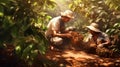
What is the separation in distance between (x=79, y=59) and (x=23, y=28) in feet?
8.31

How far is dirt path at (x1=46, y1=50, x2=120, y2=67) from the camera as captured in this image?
5578mm

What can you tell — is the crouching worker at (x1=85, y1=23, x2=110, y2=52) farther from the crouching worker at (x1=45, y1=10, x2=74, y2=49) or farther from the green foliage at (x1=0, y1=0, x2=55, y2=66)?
the green foliage at (x1=0, y1=0, x2=55, y2=66)

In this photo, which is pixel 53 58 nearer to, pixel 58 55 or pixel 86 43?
pixel 58 55

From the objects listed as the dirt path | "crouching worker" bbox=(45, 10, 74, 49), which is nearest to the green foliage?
the dirt path

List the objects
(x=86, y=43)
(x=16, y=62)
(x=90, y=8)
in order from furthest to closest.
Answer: (x=90, y=8)
(x=86, y=43)
(x=16, y=62)

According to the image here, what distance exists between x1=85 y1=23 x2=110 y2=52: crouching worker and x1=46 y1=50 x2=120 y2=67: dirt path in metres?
0.40

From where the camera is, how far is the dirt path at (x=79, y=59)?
→ 558cm

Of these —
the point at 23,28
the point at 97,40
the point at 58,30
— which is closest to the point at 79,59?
the point at 97,40

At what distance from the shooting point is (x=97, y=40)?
704 centimetres

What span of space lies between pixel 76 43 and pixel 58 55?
1630 millimetres

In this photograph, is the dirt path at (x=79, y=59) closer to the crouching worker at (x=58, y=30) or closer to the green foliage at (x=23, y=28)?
the crouching worker at (x=58, y=30)

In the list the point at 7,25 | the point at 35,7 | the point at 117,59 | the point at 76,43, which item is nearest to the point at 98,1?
the point at 76,43

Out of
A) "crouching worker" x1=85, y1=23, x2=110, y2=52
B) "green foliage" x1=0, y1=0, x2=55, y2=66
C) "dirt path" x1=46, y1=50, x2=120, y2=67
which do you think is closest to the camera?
"green foliage" x1=0, y1=0, x2=55, y2=66

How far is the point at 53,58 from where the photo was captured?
5.78 metres
